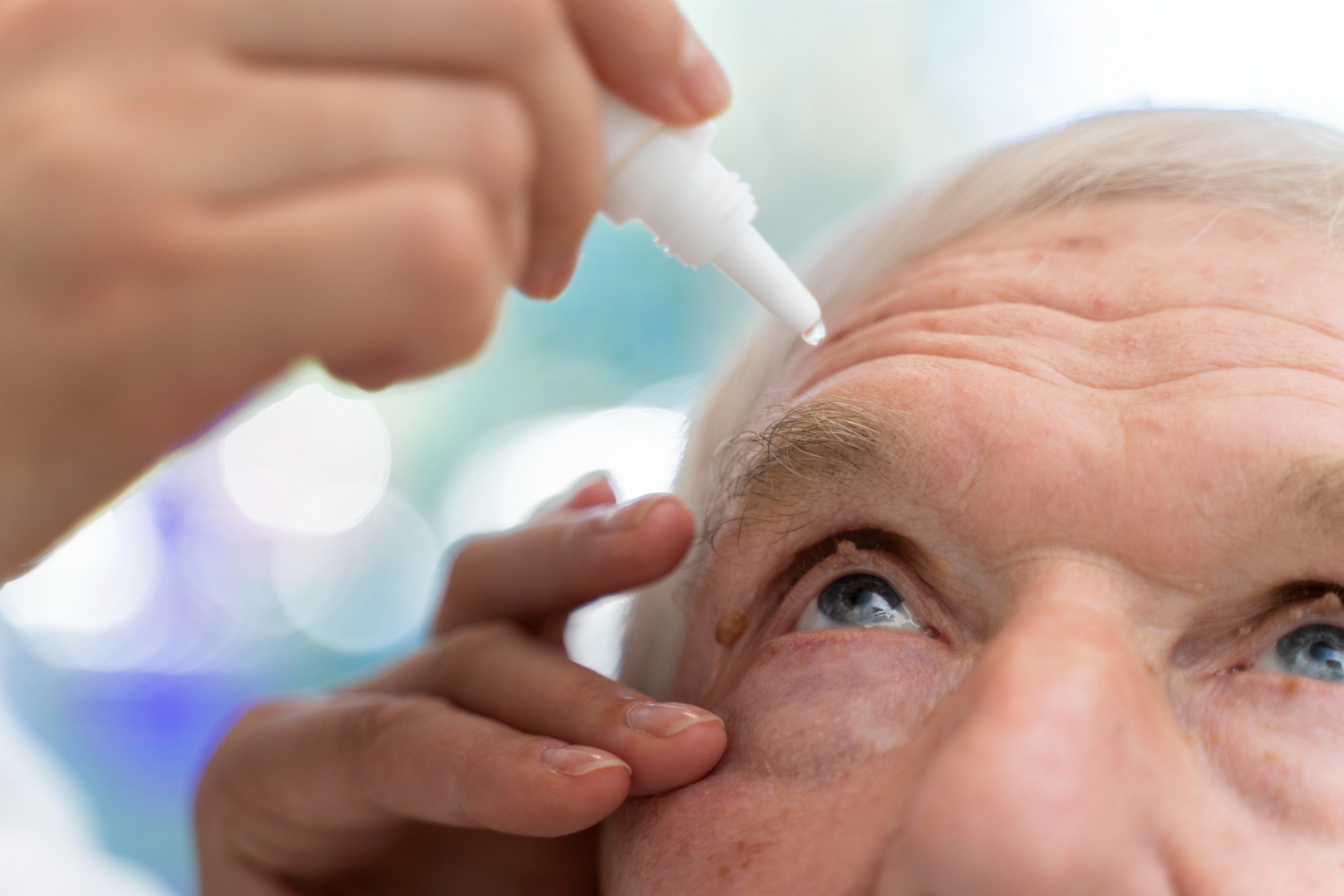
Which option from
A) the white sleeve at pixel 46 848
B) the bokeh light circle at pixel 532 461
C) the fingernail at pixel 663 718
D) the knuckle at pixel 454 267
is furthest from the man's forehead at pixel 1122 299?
the bokeh light circle at pixel 532 461

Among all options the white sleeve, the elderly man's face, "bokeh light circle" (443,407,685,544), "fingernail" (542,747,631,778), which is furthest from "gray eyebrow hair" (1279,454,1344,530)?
"bokeh light circle" (443,407,685,544)

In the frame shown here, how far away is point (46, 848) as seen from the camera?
69.4 inches

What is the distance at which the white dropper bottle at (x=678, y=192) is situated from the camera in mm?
601

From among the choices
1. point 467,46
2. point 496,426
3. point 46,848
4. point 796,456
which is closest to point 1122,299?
point 796,456

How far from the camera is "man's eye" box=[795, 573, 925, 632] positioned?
1.00 m

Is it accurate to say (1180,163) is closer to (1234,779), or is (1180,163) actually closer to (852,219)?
(852,219)

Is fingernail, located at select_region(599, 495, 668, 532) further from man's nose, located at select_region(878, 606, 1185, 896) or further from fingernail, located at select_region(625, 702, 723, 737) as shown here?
man's nose, located at select_region(878, 606, 1185, 896)

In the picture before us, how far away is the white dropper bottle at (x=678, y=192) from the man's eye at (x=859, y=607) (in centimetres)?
45

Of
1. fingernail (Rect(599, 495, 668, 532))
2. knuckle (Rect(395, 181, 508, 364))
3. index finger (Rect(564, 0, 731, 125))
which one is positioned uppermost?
index finger (Rect(564, 0, 731, 125))

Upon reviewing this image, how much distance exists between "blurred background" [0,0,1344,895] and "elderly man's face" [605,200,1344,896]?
6.60ft

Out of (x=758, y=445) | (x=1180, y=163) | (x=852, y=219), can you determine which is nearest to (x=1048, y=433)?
(x=758, y=445)

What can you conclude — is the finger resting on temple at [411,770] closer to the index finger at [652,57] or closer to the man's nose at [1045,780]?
the man's nose at [1045,780]

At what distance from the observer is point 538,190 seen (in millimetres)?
550

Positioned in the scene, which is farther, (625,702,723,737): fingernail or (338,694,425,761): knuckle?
(338,694,425,761): knuckle
